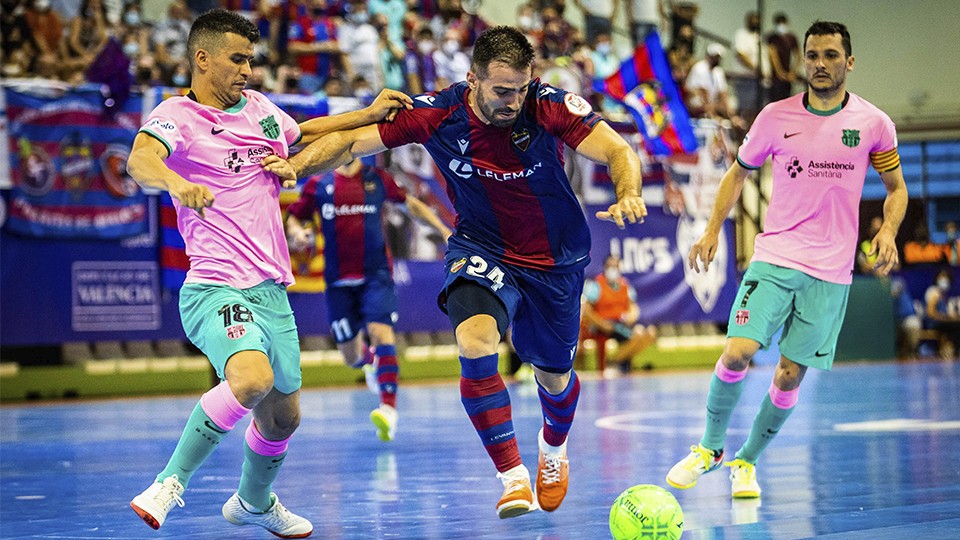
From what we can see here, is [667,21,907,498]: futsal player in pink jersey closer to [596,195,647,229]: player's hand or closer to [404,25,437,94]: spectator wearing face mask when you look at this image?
[596,195,647,229]: player's hand

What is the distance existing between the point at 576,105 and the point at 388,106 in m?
0.97

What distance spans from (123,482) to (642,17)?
20905 mm

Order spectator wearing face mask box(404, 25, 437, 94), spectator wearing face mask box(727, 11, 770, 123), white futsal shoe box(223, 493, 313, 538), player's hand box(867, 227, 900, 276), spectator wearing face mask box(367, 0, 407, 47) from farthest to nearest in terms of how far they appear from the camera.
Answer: spectator wearing face mask box(727, 11, 770, 123)
spectator wearing face mask box(367, 0, 407, 47)
spectator wearing face mask box(404, 25, 437, 94)
player's hand box(867, 227, 900, 276)
white futsal shoe box(223, 493, 313, 538)

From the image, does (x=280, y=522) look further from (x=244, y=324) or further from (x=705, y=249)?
(x=705, y=249)

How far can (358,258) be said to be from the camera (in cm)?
1216

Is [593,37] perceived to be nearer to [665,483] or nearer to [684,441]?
[684,441]

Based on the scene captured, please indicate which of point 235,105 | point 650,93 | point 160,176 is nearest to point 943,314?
point 650,93

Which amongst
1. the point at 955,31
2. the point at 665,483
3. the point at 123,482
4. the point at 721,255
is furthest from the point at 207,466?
the point at 955,31

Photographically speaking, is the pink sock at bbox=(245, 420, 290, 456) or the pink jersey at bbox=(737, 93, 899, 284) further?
the pink jersey at bbox=(737, 93, 899, 284)

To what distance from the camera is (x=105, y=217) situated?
17.4 meters

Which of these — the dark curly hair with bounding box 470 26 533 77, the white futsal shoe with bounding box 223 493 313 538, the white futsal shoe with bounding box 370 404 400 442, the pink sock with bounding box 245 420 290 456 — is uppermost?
the dark curly hair with bounding box 470 26 533 77

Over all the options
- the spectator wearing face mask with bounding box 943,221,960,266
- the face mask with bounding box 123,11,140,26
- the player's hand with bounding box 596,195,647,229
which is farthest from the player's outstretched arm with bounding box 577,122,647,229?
the spectator wearing face mask with bounding box 943,221,960,266

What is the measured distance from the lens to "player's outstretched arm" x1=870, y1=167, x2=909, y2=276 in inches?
287

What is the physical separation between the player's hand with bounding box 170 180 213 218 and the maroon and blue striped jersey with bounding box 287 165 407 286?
6698mm
